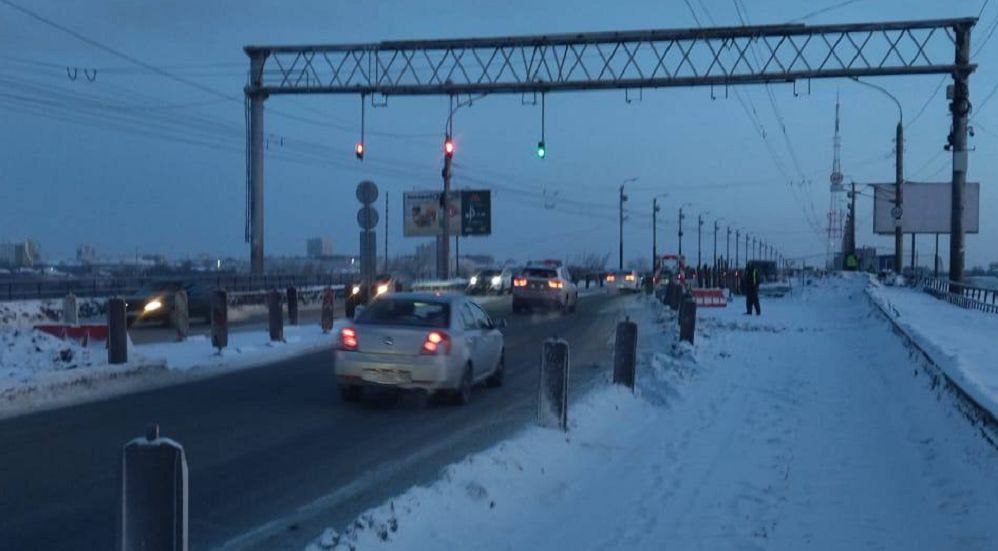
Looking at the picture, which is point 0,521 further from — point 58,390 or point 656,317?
point 656,317

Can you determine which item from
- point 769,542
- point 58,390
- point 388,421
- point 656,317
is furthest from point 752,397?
point 656,317

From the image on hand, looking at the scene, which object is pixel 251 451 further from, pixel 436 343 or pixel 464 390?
pixel 464 390

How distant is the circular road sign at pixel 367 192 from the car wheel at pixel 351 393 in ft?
42.7

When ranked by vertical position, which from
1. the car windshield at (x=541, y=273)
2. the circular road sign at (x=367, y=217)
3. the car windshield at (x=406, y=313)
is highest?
the circular road sign at (x=367, y=217)

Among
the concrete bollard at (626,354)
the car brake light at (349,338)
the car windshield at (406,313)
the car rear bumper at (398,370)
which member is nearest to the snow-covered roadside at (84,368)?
the car brake light at (349,338)

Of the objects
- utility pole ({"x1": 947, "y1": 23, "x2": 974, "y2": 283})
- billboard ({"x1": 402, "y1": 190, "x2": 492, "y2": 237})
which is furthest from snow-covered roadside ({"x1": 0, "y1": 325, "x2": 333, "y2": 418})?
billboard ({"x1": 402, "y1": 190, "x2": 492, "y2": 237})

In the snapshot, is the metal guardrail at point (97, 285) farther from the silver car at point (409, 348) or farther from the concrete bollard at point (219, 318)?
the silver car at point (409, 348)

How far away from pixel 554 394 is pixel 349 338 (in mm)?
3771

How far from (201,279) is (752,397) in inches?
991

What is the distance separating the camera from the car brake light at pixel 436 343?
46.7 feet

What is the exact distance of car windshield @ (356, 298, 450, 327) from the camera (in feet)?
48.0

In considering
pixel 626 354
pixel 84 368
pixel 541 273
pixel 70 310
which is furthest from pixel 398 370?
pixel 541 273

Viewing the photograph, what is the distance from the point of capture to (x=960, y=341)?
19.5m

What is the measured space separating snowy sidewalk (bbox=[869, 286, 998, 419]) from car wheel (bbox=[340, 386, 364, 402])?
296 inches
